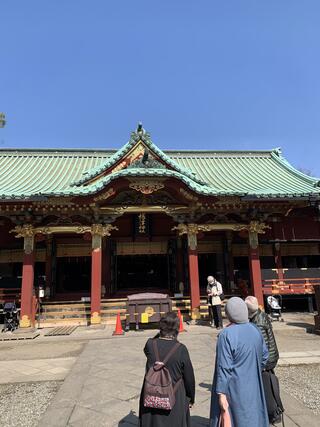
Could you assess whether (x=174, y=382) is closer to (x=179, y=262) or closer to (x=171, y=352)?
(x=171, y=352)

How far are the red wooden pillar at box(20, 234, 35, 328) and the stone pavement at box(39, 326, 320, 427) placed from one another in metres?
4.48

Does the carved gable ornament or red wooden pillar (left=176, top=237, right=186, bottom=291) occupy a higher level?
the carved gable ornament

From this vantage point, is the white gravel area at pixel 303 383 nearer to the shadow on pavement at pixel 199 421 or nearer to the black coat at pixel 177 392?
the shadow on pavement at pixel 199 421

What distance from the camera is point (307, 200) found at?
12883mm

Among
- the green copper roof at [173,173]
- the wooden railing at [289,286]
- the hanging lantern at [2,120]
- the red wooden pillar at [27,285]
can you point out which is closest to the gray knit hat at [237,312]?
the green copper roof at [173,173]

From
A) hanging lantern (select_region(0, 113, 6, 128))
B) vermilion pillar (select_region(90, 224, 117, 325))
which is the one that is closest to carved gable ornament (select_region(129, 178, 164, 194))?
vermilion pillar (select_region(90, 224, 117, 325))

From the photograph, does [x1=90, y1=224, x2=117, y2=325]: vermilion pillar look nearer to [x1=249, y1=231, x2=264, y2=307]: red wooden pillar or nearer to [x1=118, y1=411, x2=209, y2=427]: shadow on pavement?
[x1=249, y1=231, x2=264, y2=307]: red wooden pillar

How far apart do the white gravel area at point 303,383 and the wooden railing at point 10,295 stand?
432 inches

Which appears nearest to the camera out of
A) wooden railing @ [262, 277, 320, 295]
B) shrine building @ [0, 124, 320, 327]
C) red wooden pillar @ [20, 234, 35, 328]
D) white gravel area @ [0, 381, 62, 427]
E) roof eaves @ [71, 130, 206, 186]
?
white gravel area @ [0, 381, 62, 427]

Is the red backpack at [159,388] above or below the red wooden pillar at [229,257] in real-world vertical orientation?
below

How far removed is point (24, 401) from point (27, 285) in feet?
24.8

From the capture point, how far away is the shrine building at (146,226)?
12.3m

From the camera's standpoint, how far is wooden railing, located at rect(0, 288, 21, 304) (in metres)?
13.1

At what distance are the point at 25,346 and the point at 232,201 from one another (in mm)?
9017
